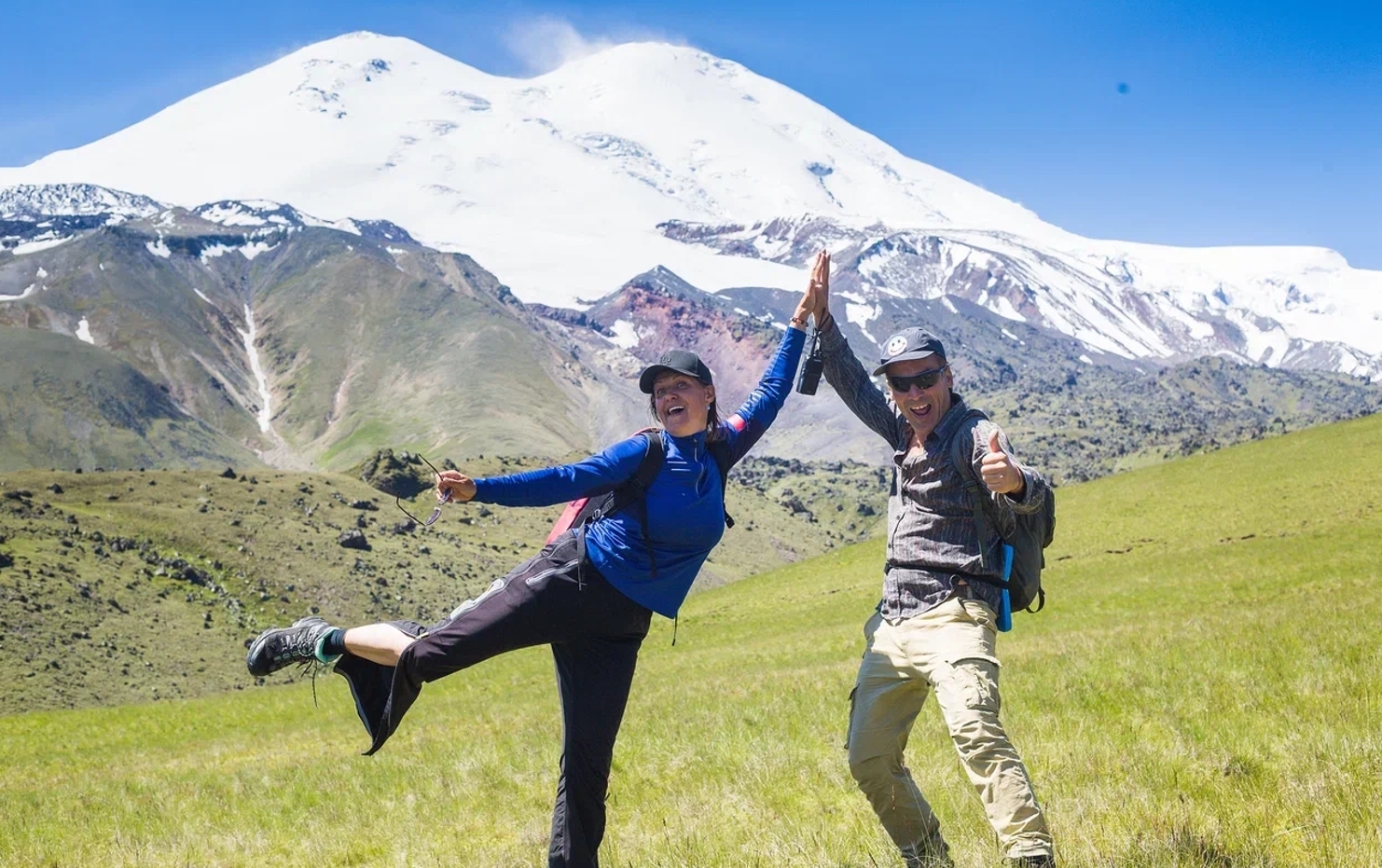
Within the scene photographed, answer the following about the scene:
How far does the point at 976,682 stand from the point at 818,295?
3.29 m

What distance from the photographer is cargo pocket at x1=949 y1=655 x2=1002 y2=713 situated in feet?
17.8

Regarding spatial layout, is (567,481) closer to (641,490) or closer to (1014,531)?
(641,490)

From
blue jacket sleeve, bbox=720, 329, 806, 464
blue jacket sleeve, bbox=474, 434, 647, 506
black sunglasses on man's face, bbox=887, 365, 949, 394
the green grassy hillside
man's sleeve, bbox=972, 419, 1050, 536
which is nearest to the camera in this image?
man's sleeve, bbox=972, 419, 1050, 536

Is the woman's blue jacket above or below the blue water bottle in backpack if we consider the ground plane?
above

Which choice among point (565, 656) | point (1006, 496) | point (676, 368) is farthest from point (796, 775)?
point (676, 368)

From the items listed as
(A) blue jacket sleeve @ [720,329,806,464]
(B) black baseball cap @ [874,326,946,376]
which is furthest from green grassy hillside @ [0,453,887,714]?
(B) black baseball cap @ [874,326,946,376]

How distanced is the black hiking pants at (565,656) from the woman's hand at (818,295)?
2.69 meters

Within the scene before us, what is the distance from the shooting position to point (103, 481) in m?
93.7

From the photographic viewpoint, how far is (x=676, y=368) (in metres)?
6.43

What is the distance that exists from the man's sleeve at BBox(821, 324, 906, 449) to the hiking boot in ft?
12.5

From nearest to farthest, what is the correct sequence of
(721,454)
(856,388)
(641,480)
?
(641,480) → (721,454) → (856,388)

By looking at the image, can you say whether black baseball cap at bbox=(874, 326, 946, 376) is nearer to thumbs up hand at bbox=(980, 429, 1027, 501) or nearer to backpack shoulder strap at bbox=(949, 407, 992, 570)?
backpack shoulder strap at bbox=(949, 407, 992, 570)

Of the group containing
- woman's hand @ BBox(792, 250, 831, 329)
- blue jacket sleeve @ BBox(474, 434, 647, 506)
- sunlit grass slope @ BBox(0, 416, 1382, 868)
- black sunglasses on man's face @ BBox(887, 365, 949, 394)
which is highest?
woman's hand @ BBox(792, 250, 831, 329)

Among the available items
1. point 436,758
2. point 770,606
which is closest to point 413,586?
point 770,606
